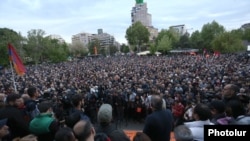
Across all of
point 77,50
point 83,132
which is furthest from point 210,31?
point 83,132

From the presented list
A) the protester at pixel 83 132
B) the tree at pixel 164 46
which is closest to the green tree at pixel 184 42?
the tree at pixel 164 46

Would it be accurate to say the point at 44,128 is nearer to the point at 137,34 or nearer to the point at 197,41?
the point at 197,41

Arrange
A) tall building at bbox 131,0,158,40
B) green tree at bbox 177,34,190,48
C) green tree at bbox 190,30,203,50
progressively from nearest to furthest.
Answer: green tree at bbox 190,30,203,50 → green tree at bbox 177,34,190,48 → tall building at bbox 131,0,158,40

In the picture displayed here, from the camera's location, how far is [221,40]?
5481cm

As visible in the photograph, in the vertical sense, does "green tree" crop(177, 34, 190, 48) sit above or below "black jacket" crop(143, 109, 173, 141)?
above

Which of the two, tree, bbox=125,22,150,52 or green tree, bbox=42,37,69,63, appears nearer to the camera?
green tree, bbox=42,37,69,63

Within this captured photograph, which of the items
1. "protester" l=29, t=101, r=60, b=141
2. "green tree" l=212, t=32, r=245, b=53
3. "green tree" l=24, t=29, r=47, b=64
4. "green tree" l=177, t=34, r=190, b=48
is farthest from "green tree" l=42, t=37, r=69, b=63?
"protester" l=29, t=101, r=60, b=141

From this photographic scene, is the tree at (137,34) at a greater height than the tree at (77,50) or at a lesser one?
greater

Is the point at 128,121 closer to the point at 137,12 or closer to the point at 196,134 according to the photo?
the point at 196,134

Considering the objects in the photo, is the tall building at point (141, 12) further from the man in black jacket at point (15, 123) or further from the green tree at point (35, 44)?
the man in black jacket at point (15, 123)

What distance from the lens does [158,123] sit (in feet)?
14.1

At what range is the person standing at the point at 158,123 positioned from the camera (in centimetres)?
431

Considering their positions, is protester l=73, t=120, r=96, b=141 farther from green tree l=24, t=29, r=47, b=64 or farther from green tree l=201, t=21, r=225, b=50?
green tree l=201, t=21, r=225, b=50

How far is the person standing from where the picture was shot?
170 inches
